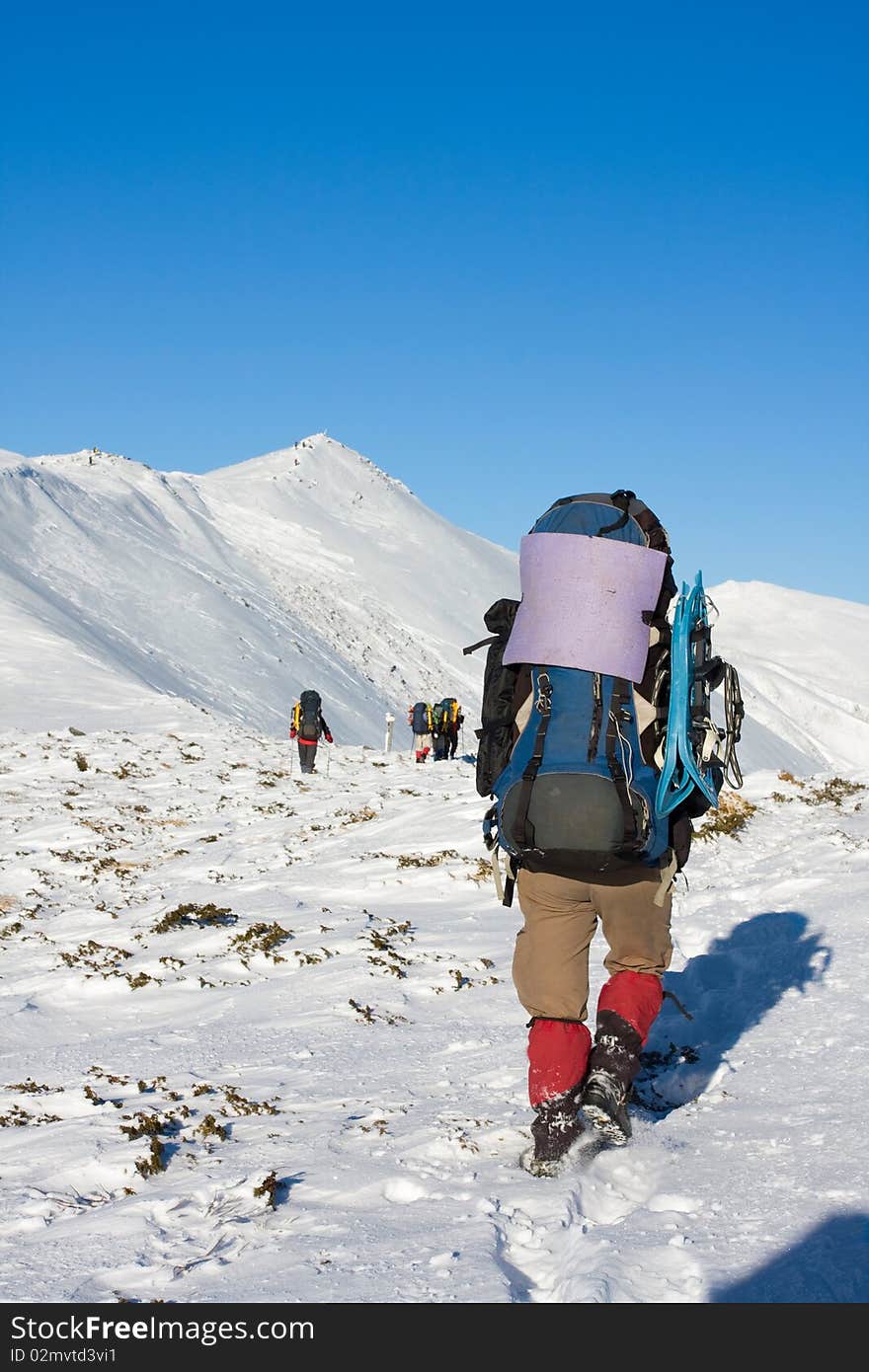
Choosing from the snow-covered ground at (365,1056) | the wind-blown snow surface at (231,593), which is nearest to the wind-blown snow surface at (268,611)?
the wind-blown snow surface at (231,593)

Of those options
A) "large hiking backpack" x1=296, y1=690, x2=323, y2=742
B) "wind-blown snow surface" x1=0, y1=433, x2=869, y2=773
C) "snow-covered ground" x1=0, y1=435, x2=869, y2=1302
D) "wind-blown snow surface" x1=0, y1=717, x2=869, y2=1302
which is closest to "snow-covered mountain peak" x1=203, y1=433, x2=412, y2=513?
"wind-blown snow surface" x1=0, y1=433, x2=869, y2=773

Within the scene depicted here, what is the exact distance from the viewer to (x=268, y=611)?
63.6 m

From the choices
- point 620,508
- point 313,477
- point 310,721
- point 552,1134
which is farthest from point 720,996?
point 313,477

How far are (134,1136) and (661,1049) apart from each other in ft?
7.60

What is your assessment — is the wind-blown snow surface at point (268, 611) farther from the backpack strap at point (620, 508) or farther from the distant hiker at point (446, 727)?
the backpack strap at point (620, 508)

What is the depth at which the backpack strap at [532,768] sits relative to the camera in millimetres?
3795

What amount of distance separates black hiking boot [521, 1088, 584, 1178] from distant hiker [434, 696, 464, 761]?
20526mm

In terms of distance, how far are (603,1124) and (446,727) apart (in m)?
20.6

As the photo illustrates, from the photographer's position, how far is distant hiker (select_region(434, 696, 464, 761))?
80.1ft

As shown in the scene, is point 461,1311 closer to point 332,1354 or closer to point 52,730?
point 332,1354

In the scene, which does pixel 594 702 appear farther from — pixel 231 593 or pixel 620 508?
pixel 231 593

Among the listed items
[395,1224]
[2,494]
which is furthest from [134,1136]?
[2,494]

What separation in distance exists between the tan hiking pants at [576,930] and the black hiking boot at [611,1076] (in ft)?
0.43

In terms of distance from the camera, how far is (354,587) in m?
77.8
